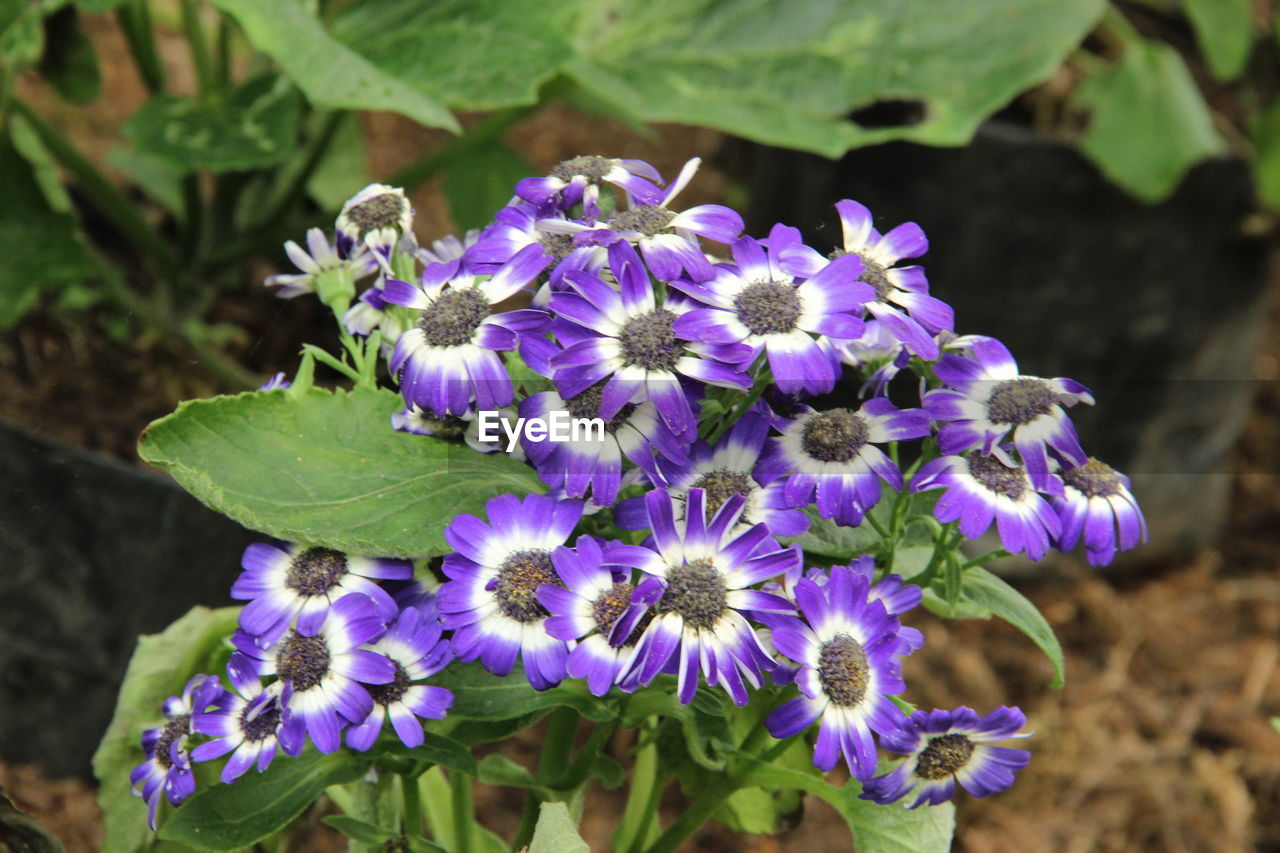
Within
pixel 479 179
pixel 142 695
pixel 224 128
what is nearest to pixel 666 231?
pixel 142 695

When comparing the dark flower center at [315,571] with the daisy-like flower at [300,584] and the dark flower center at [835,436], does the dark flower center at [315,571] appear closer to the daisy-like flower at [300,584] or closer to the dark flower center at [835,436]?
the daisy-like flower at [300,584]

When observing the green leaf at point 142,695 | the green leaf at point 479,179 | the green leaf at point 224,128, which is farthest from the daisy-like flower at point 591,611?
the green leaf at point 479,179

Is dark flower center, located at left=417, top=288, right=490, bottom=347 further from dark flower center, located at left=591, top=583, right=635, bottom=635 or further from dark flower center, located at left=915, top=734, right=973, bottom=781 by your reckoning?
dark flower center, located at left=915, top=734, right=973, bottom=781

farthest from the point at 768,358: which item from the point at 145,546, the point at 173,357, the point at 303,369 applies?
the point at 173,357

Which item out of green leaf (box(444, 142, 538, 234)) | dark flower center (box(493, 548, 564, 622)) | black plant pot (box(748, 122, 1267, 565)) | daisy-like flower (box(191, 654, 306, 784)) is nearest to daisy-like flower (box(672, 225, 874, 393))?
dark flower center (box(493, 548, 564, 622))

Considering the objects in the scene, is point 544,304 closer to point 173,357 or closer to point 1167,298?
point 173,357
